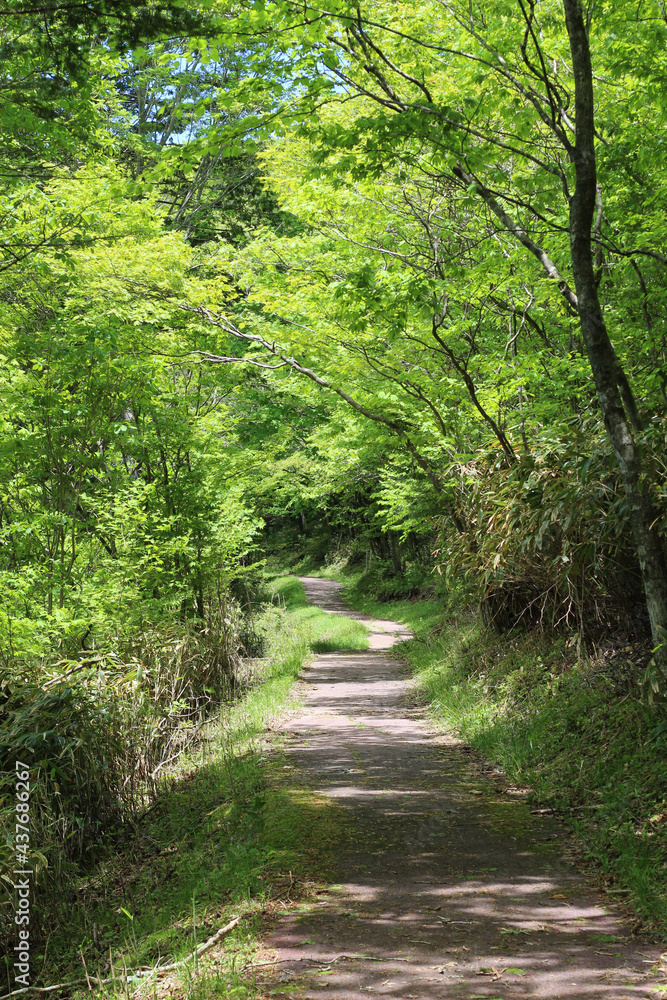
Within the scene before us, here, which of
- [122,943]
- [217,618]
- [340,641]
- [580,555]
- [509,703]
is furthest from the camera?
[340,641]

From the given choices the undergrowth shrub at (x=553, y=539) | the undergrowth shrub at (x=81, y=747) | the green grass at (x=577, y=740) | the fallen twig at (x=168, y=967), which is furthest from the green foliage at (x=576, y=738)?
the undergrowth shrub at (x=81, y=747)

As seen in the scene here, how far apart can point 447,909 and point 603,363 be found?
3.41m

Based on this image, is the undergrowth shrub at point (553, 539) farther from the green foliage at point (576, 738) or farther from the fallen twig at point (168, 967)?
the fallen twig at point (168, 967)

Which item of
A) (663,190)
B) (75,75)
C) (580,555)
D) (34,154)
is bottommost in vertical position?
(580,555)

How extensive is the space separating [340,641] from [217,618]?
258 inches

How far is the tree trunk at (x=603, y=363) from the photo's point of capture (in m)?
4.70

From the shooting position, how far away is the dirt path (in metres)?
3.11

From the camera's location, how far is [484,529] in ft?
27.8

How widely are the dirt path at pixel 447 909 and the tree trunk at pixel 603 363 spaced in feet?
5.55

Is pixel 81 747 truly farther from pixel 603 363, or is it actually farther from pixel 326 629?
pixel 326 629

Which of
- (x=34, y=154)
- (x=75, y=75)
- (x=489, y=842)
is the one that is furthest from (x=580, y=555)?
(x=34, y=154)

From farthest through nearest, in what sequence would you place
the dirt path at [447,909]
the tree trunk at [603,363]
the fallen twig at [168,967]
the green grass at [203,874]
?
the tree trunk at [603,363], the green grass at [203,874], the fallen twig at [168,967], the dirt path at [447,909]

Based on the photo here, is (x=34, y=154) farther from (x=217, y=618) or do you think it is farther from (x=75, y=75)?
(x=217, y=618)

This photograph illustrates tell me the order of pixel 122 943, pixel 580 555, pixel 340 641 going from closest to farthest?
1. pixel 122 943
2. pixel 580 555
3. pixel 340 641
